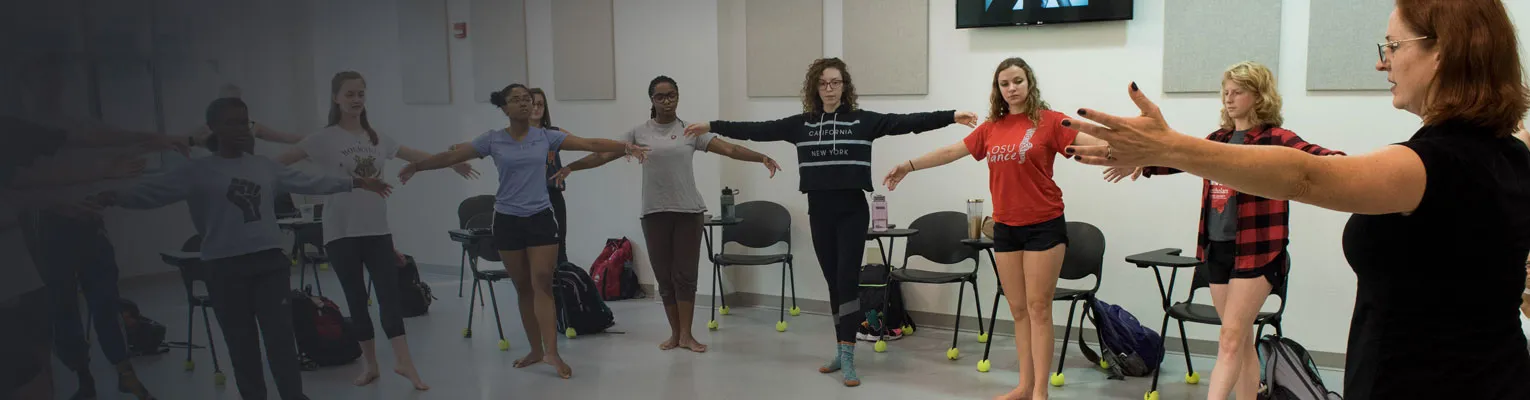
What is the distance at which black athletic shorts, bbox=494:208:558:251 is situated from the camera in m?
2.46

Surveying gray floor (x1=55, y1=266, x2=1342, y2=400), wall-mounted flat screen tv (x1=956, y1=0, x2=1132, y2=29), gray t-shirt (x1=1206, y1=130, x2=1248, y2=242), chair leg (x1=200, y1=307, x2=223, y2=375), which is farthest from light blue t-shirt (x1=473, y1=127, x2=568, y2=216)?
wall-mounted flat screen tv (x1=956, y1=0, x2=1132, y2=29)

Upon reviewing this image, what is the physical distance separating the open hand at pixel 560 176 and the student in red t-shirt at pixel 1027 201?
222cm

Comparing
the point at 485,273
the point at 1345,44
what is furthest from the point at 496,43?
the point at 1345,44

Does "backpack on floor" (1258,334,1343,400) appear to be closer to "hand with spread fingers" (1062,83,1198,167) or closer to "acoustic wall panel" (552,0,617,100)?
"acoustic wall panel" (552,0,617,100)

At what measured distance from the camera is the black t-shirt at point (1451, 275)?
1420 mm

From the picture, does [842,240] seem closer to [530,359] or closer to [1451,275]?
[530,359]

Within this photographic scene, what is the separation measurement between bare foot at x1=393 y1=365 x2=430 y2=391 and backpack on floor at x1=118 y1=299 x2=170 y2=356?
1.71 feet

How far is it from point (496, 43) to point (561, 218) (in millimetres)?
649

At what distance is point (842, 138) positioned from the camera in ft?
15.6

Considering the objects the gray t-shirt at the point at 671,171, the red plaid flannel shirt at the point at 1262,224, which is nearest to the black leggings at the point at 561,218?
the gray t-shirt at the point at 671,171

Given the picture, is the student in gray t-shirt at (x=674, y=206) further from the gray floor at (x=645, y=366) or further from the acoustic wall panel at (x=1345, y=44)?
the acoustic wall panel at (x=1345, y=44)

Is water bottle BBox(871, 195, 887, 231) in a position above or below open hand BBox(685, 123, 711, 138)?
below

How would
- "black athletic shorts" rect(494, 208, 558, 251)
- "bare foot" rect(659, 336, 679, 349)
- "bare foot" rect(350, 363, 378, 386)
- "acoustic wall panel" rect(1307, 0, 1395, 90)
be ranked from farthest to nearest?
"bare foot" rect(659, 336, 679, 349) → "acoustic wall panel" rect(1307, 0, 1395, 90) → "black athletic shorts" rect(494, 208, 558, 251) → "bare foot" rect(350, 363, 378, 386)

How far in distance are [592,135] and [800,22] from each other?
3.54 m
